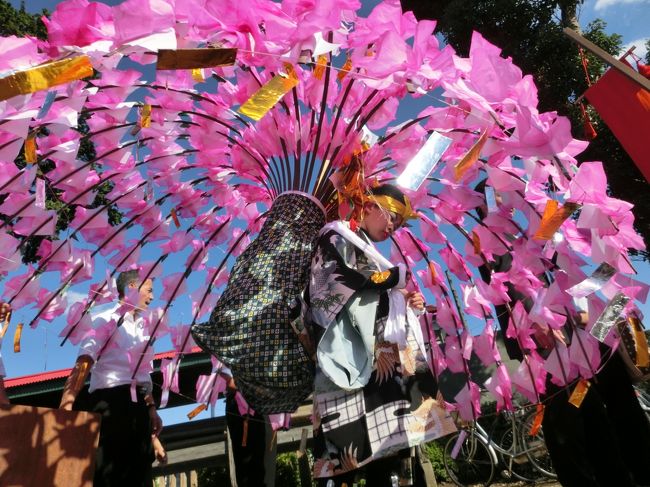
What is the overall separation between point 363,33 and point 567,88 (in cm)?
717

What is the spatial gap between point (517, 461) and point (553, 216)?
239 inches

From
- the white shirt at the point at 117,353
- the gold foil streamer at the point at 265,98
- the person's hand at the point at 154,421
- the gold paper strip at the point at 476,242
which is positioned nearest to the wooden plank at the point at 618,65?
the gold paper strip at the point at 476,242

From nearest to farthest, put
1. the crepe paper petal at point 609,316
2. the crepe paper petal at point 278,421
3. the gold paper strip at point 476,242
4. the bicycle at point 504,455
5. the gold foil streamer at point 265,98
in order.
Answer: the gold foil streamer at point 265,98 < the crepe paper petal at point 609,316 < the gold paper strip at point 476,242 < the crepe paper petal at point 278,421 < the bicycle at point 504,455

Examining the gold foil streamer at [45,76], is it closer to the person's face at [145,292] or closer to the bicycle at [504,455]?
the person's face at [145,292]

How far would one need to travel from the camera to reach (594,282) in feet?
5.66

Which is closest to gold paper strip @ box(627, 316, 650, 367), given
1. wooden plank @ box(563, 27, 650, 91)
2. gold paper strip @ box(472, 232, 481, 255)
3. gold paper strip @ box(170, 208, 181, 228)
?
gold paper strip @ box(472, 232, 481, 255)

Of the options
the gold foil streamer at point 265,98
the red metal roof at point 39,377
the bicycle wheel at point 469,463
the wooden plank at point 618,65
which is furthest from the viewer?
the bicycle wheel at point 469,463

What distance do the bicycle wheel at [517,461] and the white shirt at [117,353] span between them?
17.2 ft

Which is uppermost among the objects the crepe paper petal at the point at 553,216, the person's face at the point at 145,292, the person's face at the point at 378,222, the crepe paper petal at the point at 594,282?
the person's face at the point at 145,292

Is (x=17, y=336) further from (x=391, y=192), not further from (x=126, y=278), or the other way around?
(x=391, y=192)

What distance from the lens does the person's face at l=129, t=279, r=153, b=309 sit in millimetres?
3008

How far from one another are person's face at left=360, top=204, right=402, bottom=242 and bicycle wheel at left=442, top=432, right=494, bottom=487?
5158 mm

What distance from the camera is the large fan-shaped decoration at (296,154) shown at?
153cm

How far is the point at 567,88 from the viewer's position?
25.1 ft
